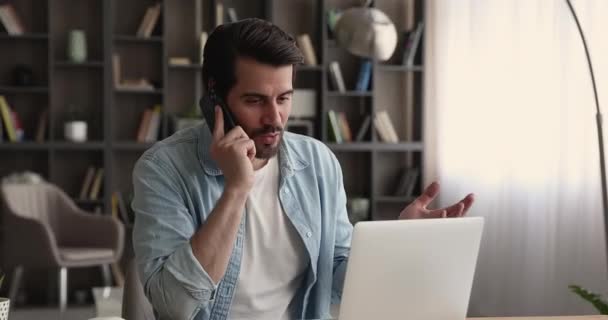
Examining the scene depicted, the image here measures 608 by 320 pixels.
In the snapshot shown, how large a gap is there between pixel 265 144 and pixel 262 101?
10 centimetres

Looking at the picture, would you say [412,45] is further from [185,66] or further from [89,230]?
[89,230]

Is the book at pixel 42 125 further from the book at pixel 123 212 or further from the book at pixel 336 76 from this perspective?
the book at pixel 336 76

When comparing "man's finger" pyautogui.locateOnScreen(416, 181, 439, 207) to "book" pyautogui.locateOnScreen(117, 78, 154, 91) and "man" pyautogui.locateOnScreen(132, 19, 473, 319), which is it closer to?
"man" pyautogui.locateOnScreen(132, 19, 473, 319)

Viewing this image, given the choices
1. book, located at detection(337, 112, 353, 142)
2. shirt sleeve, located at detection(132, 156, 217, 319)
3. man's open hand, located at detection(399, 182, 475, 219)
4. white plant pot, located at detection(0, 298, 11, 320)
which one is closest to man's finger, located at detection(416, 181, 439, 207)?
man's open hand, located at detection(399, 182, 475, 219)

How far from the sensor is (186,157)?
6.41 feet

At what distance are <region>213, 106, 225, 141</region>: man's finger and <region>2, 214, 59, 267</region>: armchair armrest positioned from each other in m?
3.46

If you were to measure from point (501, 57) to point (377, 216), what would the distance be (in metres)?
1.65

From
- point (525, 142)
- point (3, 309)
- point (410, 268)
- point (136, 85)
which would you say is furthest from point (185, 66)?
point (410, 268)

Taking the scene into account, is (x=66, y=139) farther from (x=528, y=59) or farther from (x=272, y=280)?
(x=272, y=280)

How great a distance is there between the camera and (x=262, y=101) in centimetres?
194

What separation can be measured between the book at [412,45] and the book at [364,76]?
259 mm

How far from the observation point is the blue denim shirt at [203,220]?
1.77 metres

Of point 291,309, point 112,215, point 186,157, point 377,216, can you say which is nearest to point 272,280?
point 291,309

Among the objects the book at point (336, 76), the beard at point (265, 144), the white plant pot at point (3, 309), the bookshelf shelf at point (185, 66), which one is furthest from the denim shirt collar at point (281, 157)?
the book at point (336, 76)
